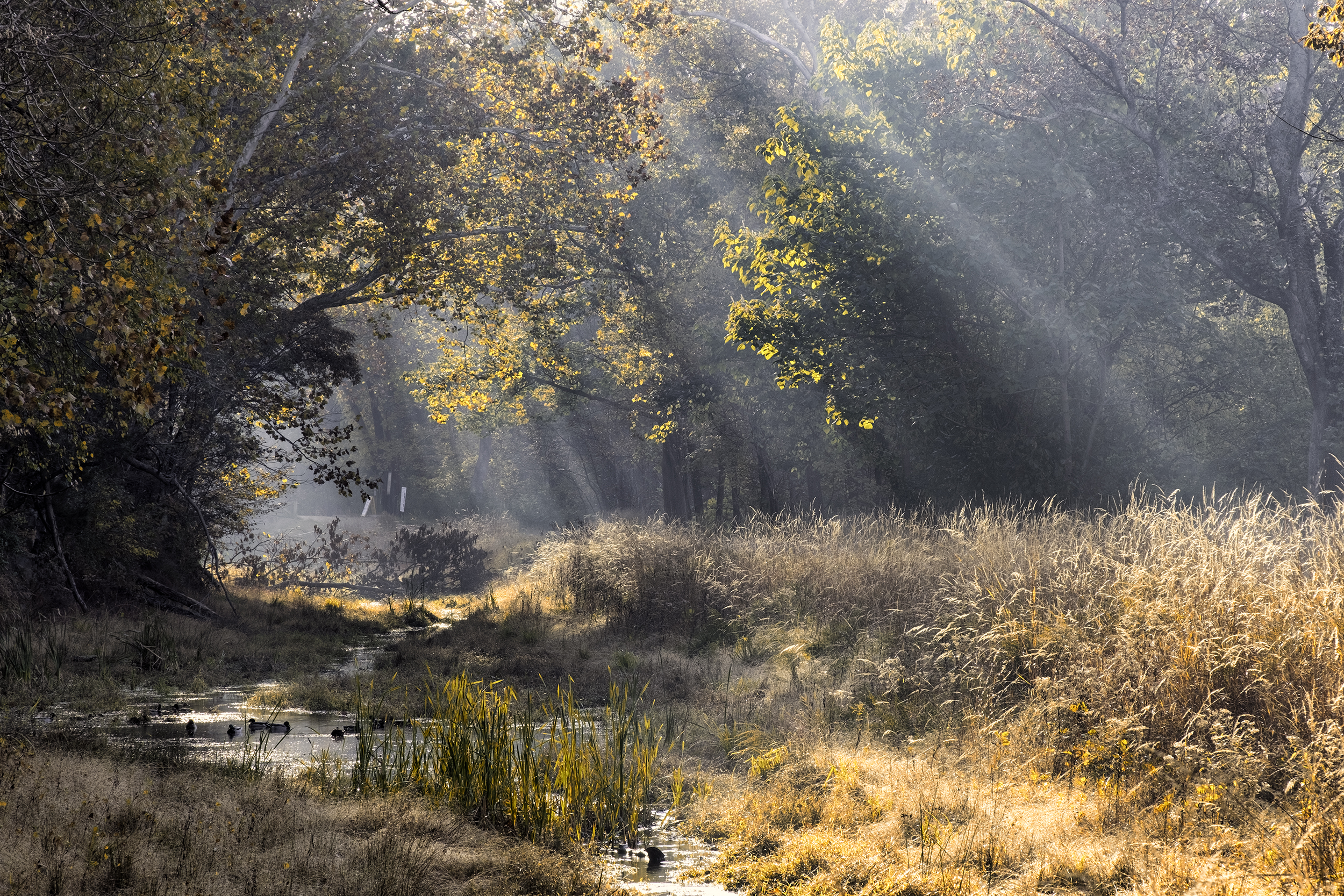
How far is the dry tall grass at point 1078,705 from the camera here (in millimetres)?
4977

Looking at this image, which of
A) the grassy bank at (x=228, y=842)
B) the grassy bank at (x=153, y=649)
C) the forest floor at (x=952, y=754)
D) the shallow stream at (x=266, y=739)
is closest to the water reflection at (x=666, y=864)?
the shallow stream at (x=266, y=739)

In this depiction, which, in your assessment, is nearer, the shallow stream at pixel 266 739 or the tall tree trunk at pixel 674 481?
the shallow stream at pixel 266 739

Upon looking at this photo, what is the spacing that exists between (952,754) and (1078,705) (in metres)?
1.05

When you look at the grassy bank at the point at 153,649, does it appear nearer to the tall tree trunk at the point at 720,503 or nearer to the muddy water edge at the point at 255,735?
the muddy water edge at the point at 255,735

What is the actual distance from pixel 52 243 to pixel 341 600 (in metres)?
16.5

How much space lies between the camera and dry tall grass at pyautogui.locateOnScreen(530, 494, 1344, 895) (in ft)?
16.3

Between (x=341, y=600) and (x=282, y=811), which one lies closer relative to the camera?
(x=282, y=811)

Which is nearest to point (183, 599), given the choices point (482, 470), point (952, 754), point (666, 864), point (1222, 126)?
point (666, 864)

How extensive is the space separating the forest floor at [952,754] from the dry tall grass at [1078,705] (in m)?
0.02

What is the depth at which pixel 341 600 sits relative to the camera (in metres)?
20.4

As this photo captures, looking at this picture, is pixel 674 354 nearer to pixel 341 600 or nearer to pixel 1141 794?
pixel 341 600

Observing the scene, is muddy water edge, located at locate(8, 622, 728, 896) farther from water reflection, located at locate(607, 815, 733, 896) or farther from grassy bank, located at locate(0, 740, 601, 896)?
grassy bank, located at locate(0, 740, 601, 896)

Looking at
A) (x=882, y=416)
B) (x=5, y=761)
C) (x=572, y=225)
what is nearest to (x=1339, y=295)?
(x=882, y=416)

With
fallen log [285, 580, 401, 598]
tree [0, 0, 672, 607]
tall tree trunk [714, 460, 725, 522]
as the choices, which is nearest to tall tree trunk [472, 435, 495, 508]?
tall tree trunk [714, 460, 725, 522]
